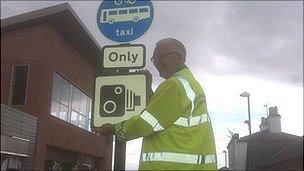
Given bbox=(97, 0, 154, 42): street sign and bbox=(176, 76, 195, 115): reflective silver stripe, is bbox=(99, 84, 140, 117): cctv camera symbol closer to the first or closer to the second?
bbox=(97, 0, 154, 42): street sign

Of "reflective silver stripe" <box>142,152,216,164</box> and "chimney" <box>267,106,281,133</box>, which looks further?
"chimney" <box>267,106,281,133</box>

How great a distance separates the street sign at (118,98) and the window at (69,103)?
16.8 metres

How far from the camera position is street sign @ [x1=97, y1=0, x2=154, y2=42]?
5426mm

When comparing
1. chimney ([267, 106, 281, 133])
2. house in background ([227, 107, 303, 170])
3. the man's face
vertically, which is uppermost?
chimney ([267, 106, 281, 133])

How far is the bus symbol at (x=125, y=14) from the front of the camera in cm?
547

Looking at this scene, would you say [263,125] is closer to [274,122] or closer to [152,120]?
[274,122]

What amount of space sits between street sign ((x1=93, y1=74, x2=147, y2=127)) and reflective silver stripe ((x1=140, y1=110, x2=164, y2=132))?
1595 mm

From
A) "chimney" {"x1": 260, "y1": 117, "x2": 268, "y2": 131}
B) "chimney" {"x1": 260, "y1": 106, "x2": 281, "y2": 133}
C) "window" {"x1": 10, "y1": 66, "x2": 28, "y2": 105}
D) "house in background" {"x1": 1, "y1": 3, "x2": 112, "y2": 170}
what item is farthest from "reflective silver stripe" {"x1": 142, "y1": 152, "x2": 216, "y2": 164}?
"chimney" {"x1": 260, "y1": 117, "x2": 268, "y2": 131}

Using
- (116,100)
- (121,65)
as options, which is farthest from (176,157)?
(121,65)

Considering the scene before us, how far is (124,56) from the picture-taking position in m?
5.23

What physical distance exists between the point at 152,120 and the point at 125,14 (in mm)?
2560

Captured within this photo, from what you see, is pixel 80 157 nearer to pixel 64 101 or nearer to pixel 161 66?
pixel 64 101

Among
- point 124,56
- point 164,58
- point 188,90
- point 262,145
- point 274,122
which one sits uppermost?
point 274,122

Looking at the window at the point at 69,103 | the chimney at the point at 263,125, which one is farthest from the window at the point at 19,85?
the chimney at the point at 263,125
